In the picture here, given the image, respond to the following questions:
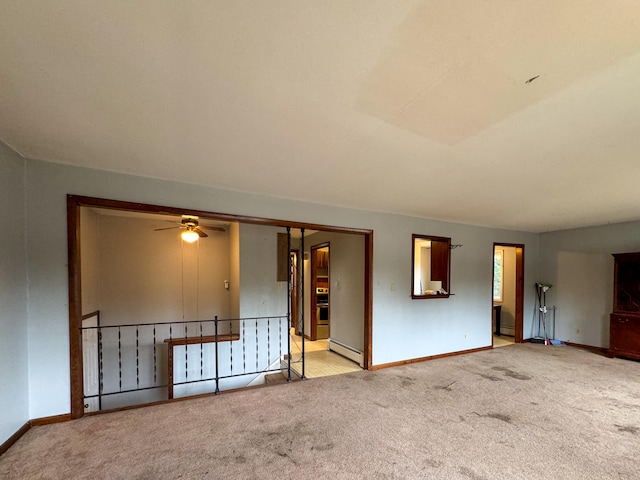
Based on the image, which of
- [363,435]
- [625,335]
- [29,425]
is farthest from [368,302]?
[625,335]

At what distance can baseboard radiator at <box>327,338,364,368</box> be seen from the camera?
15.7 feet

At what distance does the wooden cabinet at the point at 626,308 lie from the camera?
16.2 feet

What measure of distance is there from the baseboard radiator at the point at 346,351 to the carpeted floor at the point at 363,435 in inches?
33.9

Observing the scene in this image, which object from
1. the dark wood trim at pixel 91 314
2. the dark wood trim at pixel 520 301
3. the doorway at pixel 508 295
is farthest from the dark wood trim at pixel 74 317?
the dark wood trim at pixel 520 301

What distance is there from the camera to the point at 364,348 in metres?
4.56

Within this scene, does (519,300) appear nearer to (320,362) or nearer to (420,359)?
(420,359)

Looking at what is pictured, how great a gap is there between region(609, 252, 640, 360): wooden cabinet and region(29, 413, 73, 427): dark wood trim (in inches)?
308

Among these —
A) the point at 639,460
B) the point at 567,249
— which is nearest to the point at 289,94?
the point at 639,460

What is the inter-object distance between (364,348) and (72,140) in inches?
166

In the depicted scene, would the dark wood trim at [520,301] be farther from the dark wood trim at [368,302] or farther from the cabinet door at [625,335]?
the dark wood trim at [368,302]

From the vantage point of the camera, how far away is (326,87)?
61.2 inches

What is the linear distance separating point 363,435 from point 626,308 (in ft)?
18.3

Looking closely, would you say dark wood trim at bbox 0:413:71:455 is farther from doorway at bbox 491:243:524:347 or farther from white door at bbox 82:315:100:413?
doorway at bbox 491:243:524:347

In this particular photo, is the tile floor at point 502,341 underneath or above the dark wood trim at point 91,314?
underneath
